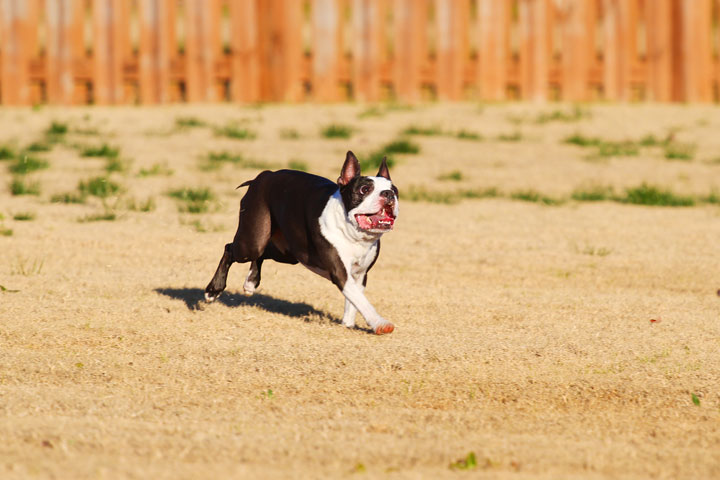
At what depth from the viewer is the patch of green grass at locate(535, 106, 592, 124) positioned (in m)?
12.5

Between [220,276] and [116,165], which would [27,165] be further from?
[220,276]

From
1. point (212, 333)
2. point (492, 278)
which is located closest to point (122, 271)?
point (212, 333)

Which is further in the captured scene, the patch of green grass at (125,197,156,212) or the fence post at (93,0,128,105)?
the fence post at (93,0,128,105)

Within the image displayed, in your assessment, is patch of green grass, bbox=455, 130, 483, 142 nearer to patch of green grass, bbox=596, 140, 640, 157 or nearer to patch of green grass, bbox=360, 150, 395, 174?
patch of green grass, bbox=360, 150, 395, 174

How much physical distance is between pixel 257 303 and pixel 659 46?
8982mm

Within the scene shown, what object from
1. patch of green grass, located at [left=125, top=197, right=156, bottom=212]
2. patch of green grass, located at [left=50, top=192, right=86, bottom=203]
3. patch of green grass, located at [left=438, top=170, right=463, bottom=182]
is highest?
patch of green grass, located at [left=438, top=170, right=463, bottom=182]

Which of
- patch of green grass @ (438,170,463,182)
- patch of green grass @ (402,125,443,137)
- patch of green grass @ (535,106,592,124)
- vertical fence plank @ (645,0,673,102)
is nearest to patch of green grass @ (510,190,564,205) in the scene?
patch of green grass @ (438,170,463,182)

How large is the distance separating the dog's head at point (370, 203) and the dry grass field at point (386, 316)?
0.61 metres

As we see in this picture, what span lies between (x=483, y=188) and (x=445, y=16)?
11.5 feet

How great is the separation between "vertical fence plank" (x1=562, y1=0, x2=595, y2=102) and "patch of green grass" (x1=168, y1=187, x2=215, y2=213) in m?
5.69

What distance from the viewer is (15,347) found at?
5.04m

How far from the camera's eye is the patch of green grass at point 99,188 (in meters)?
9.12

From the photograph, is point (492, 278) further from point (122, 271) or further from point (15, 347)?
point (15, 347)

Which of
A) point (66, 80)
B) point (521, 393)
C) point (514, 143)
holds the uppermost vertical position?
point (66, 80)
